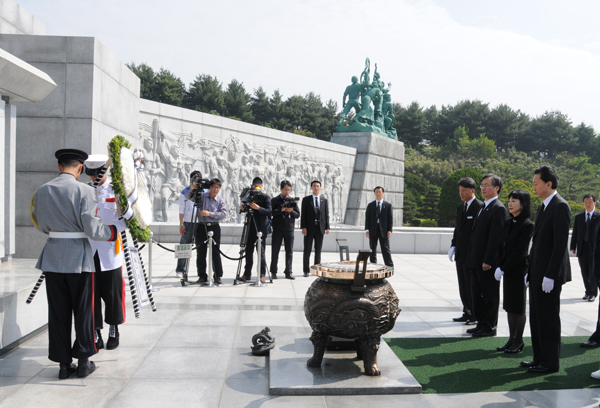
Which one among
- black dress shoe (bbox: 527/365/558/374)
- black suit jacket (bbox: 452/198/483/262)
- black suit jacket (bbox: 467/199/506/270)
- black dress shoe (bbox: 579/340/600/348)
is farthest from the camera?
black suit jacket (bbox: 452/198/483/262)

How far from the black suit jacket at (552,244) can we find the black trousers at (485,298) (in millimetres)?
871

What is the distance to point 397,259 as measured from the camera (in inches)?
438

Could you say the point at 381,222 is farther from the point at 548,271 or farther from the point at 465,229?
the point at 548,271

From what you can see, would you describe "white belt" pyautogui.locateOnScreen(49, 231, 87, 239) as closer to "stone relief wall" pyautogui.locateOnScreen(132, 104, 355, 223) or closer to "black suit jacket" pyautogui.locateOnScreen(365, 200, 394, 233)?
"black suit jacket" pyautogui.locateOnScreen(365, 200, 394, 233)

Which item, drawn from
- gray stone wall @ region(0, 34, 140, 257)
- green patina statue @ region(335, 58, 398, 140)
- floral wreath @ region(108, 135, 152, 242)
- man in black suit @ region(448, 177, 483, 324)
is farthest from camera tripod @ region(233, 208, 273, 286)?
green patina statue @ region(335, 58, 398, 140)

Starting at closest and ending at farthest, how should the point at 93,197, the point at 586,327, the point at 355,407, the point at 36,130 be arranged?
the point at 355,407
the point at 93,197
the point at 586,327
the point at 36,130

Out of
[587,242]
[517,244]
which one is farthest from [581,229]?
[517,244]

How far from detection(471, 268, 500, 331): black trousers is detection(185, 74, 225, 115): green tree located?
3651cm

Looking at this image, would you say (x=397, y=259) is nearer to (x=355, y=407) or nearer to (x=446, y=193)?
(x=355, y=407)

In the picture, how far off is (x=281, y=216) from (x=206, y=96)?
3387cm

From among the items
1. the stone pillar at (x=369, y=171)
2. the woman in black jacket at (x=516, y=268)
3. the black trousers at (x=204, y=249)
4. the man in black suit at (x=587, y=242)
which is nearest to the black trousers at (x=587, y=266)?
the man in black suit at (x=587, y=242)

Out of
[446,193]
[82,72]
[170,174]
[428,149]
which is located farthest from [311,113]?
[82,72]

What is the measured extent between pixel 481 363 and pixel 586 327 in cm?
222

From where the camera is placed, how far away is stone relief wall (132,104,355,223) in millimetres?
12031
